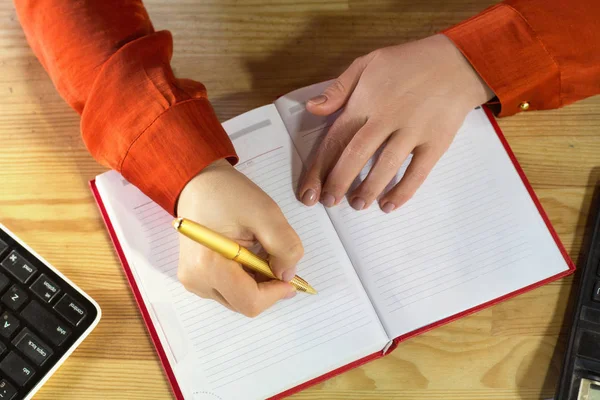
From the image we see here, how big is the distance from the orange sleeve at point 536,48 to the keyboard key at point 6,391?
1.95 feet

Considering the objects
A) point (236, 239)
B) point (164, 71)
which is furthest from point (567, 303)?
point (164, 71)

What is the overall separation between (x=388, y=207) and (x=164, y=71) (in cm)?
29

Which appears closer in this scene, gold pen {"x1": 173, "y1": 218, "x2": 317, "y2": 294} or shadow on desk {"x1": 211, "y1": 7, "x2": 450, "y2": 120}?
gold pen {"x1": 173, "y1": 218, "x2": 317, "y2": 294}

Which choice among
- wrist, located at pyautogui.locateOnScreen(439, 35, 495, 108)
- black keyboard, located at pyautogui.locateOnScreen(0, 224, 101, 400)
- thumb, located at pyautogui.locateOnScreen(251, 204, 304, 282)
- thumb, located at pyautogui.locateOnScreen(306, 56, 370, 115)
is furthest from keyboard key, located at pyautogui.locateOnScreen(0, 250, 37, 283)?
wrist, located at pyautogui.locateOnScreen(439, 35, 495, 108)

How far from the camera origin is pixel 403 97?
568 millimetres

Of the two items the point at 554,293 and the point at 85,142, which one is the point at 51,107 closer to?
the point at 85,142

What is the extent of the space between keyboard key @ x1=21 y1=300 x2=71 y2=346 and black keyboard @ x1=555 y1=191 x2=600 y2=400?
508 mm

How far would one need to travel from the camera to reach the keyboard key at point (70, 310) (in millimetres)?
509

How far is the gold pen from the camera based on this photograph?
403mm

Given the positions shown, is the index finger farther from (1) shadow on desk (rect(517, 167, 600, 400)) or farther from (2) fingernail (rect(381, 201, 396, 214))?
(1) shadow on desk (rect(517, 167, 600, 400))

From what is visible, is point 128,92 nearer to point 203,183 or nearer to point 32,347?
point 203,183

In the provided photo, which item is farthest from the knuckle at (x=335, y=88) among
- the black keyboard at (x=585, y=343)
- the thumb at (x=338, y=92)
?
the black keyboard at (x=585, y=343)

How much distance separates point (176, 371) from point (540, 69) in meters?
0.52

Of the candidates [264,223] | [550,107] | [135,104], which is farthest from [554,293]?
[135,104]
